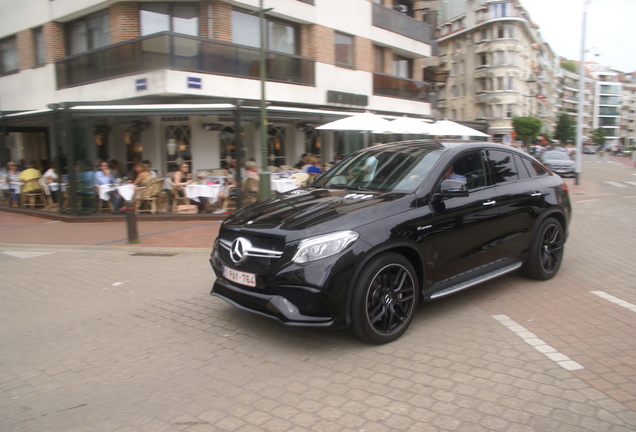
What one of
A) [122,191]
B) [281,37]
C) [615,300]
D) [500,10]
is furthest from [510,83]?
[615,300]

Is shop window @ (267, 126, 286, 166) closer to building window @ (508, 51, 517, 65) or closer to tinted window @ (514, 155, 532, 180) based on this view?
tinted window @ (514, 155, 532, 180)

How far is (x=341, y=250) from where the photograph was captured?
3678 millimetres

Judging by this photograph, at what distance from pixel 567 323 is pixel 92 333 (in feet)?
14.9

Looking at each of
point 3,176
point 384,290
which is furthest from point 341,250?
point 3,176

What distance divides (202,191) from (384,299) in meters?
8.46

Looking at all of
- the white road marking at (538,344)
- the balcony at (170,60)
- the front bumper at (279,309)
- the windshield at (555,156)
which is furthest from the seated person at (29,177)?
the windshield at (555,156)

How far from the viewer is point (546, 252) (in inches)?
229

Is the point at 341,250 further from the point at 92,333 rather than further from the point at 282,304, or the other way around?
the point at 92,333

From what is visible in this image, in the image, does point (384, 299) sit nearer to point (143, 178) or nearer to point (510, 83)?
point (143, 178)

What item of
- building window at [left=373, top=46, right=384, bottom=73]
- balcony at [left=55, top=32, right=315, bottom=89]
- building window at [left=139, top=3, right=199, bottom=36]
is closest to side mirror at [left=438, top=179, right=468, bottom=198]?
balcony at [left=55, top=32, right=315, bottom=89]

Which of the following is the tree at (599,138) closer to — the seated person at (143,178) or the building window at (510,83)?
the building window at (510,83)

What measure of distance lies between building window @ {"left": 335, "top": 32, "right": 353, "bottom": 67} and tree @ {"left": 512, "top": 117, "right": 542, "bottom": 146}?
4119 centimetres

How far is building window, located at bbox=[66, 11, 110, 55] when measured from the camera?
597 inches

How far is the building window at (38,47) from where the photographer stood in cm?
1731
